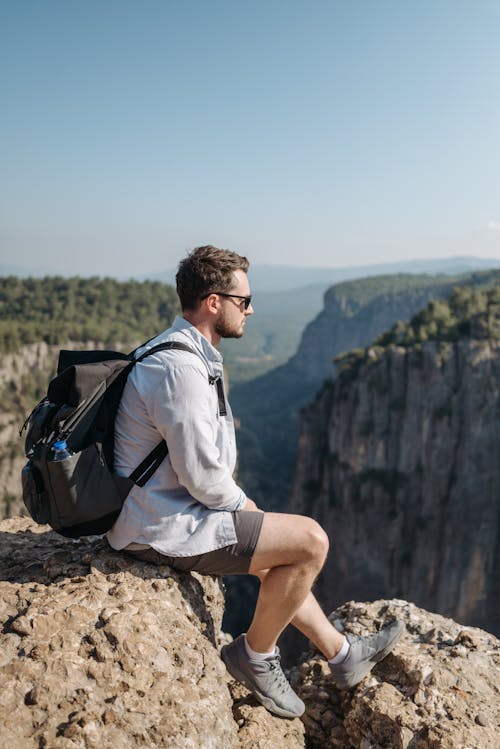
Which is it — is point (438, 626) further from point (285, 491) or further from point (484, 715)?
point (285, 491)

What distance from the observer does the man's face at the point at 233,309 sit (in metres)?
4.86

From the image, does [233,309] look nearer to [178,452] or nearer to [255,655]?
[178,452]

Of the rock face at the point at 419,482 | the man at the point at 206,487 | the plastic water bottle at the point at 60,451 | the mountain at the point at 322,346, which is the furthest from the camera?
the mountain at the point at 322,346

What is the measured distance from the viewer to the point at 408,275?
171125 millimetres

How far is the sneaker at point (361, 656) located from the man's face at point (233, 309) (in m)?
3.15

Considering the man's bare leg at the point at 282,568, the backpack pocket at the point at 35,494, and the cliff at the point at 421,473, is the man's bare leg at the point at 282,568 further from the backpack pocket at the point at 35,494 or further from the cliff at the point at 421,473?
the cliff at the point at 421,473

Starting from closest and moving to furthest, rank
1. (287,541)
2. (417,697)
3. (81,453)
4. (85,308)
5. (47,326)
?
(81,453) < (287,541) < (417,697) < (47,326) < (85,308)

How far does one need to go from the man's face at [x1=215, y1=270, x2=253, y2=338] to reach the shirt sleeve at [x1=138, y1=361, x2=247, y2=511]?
55cm

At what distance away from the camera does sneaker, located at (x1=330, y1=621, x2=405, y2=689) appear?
5422 mm

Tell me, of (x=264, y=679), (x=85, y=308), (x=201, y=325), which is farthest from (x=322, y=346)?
(x=201, y=325)

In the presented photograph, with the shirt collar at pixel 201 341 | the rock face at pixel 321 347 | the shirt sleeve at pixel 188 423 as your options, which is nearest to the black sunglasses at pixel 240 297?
the shirt collar at pixel 201 341

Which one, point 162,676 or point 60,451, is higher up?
point 60,451

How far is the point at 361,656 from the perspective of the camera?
5484mm

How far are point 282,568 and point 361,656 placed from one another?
4.77ft
